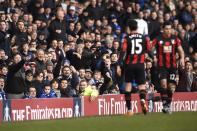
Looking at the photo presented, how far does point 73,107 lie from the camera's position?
19.5 m

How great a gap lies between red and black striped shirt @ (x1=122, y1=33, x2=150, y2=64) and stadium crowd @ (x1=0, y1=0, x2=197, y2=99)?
10.6 feet

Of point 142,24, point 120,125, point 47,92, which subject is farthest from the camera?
point 142,24

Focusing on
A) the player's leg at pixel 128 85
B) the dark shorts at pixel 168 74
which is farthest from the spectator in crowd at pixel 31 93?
the dark shorts at pixel 168 74

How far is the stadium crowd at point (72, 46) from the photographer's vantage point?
19497 millimetres

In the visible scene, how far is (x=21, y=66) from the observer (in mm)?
18797

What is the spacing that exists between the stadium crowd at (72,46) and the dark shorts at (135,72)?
289cm

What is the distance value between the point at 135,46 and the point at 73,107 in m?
3.49

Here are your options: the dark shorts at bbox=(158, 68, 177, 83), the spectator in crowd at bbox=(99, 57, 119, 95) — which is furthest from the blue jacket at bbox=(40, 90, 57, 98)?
the dark shorts at bbox=(158, 68, 177, 83)

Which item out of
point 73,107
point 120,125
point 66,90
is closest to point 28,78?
point 66,90

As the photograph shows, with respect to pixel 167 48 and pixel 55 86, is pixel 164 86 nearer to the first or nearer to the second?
pixel 167 48

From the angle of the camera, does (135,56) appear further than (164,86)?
No

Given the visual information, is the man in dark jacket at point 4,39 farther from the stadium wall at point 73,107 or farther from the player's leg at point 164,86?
the player's leg at point 164,86

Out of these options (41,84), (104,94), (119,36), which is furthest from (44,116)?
(119,36)

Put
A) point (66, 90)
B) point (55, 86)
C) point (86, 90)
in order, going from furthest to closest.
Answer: point (66, 90)
point (86, 90)
point (55, 86)
